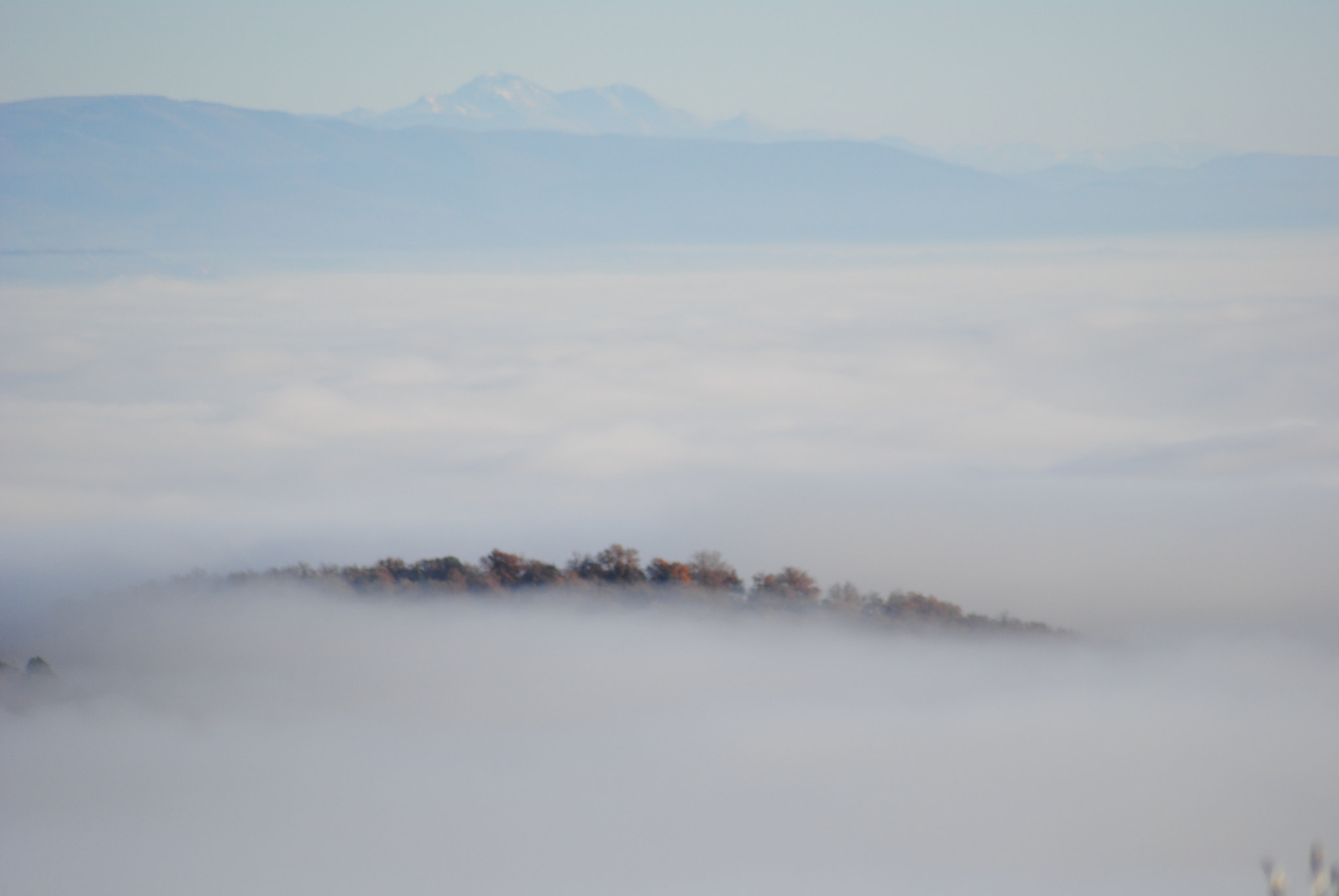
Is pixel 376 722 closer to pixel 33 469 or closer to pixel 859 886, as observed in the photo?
pixel 859 886

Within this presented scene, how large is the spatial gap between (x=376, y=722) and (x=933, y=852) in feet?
45.0

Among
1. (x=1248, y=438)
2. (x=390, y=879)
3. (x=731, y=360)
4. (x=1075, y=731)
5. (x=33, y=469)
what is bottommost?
(x=390, y=879)

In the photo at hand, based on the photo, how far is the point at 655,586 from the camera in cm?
3422

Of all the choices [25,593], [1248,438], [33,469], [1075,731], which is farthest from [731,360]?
[1075,731]

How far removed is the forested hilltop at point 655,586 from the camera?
1339 inches

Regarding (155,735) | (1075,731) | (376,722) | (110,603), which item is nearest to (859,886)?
(1075,731)

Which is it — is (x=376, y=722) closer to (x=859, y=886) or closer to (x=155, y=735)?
(x=155, y=735)

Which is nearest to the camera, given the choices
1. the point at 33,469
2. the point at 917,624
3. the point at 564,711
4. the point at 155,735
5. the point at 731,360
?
the point at 155,735

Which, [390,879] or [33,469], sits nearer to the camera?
[390,879]

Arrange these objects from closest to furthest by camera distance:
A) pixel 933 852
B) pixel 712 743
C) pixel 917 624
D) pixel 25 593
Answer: pixel 933 852, pixel 712 743, pixel 917 624, pixel 25 593

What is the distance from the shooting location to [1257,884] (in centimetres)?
2183

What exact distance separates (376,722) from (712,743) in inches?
327

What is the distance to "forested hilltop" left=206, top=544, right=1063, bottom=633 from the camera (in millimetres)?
34000

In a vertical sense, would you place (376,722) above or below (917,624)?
below
